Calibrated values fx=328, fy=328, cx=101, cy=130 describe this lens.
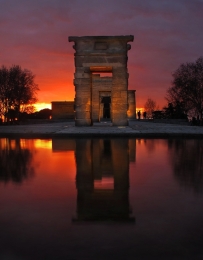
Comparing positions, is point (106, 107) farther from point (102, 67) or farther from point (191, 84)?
point (102, 67)

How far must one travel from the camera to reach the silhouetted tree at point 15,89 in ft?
148

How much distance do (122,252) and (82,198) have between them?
1801mm

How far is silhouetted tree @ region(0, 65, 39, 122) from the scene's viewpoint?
45.0 metres

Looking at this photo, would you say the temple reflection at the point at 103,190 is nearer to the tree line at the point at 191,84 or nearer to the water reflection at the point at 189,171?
the water reflection at the point at 189,171

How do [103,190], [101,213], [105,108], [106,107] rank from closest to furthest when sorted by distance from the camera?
[101,213]
[103,190]
[105,108]
[106,107]

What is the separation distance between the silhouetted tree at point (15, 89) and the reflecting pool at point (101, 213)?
40.0 metres

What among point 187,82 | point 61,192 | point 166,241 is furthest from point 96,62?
point 166,241

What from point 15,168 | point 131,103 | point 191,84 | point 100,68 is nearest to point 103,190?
point 15,168

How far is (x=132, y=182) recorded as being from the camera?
5.60m

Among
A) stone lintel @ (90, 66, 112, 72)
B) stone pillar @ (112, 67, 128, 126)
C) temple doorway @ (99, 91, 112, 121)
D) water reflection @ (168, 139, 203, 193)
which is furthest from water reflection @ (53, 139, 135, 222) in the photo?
temple doorway @ (99, 91, 112, 121)

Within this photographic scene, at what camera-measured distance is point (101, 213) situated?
12.5 ft

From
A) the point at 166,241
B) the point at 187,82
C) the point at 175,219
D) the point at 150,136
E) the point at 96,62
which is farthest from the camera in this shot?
the point at 187,82

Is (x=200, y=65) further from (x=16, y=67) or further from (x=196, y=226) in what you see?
(x=196, y=226)

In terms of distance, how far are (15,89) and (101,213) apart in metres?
43.4
